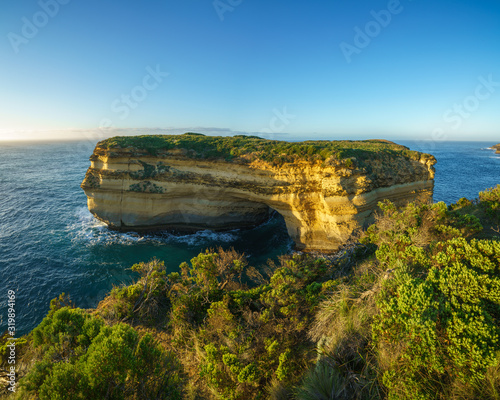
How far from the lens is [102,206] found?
1074 inches

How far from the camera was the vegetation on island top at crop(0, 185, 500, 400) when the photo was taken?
493 cm

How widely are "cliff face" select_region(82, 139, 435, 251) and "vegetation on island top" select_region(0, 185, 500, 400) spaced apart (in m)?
10.3

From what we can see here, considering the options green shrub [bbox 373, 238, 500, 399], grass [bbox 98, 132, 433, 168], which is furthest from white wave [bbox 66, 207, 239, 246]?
green shrub [bbox 373, 238, 500, 399]

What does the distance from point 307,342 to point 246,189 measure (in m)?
17.8

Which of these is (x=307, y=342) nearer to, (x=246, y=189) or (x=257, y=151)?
(x=246, y=189)

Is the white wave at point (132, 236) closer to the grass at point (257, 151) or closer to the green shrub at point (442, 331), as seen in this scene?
the grass at point (257, 151)

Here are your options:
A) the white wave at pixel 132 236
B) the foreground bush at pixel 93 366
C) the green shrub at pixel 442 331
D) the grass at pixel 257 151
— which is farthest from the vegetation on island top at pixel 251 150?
the foreground bush at pixel 93 366

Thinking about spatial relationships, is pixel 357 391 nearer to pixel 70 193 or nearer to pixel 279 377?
pixel 279 377

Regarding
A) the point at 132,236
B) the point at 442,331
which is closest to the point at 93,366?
the point at 442,331

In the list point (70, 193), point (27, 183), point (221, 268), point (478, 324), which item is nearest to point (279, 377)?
point (478, 324)

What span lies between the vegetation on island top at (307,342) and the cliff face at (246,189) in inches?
406

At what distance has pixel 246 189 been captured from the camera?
992 inches

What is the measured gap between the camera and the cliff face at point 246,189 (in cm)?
2222

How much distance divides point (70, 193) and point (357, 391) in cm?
5053
